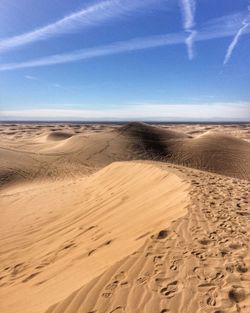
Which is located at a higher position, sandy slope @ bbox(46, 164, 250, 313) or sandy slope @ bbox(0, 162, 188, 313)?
sandy slope @ bbox(46, 164, 250, 313)

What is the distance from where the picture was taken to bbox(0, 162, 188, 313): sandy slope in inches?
185

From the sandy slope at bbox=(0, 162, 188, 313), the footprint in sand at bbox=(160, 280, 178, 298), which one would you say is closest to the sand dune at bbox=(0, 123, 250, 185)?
the sandy slope at bbox=(0, 162, 188, 313)

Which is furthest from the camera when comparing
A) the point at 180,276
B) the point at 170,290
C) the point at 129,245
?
the point at 129,245

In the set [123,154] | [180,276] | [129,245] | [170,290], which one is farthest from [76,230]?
[123,154]

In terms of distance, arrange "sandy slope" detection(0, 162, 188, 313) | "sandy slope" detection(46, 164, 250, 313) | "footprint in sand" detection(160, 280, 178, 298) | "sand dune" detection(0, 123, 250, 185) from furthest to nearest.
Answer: "sand dune" detection(0, 123, 250, 185)
"sandy slope" detection(0, 162, 188, 313)
"footprint in sand" detection(160, 280, 178, 298)
"sandy slope" detection(46, 164, 250, 313)

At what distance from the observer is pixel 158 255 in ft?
15.1

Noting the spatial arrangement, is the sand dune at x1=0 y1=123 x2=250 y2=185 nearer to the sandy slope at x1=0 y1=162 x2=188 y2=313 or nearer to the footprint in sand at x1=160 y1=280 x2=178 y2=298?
the sandy slope at x1=0 y1=162 x2=188 y2=313

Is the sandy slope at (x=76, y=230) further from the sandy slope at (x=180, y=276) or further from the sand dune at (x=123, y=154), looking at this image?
the sand dune at (x=123, y=154)

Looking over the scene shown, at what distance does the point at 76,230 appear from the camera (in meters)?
7.33

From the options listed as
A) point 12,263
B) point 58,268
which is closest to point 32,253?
point 12,263

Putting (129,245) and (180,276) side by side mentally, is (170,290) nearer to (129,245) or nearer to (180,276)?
(180,276)

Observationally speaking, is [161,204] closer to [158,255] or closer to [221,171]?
[158,255]

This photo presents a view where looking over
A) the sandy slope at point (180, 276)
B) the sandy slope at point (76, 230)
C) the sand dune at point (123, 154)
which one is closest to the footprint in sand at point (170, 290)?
the sandy slope at point (180, 276)

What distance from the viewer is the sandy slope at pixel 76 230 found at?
4711 mm
